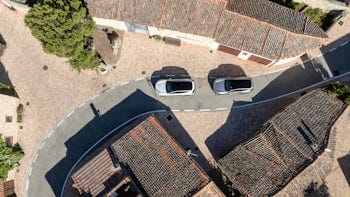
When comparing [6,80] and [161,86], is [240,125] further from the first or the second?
[6,80]

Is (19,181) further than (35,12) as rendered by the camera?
Yes

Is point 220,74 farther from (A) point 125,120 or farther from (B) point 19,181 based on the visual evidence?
(B) point 19,181

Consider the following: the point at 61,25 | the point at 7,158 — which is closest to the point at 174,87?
Answer: the point at 61,25

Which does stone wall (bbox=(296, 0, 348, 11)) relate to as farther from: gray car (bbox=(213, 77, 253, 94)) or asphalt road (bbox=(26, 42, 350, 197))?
gray car (bbox=(213, 77, 253, 94))

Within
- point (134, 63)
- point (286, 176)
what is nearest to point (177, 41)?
point (134, 63)

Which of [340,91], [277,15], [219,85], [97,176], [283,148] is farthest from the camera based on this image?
[219,85]

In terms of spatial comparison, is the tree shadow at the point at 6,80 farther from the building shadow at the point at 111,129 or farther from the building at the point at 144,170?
the building at the point at 144,170
